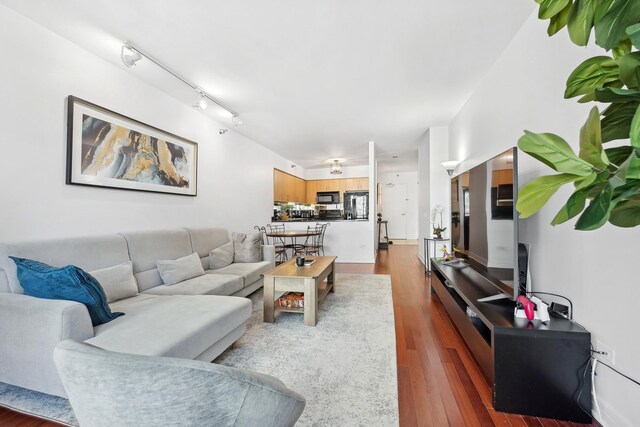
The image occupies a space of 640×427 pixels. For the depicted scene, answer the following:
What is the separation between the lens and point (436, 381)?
177cm

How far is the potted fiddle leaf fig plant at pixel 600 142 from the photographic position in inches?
20.5

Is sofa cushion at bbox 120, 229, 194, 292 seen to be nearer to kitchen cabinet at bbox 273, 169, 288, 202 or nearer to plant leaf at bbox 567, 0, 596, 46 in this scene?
plant leaf at bbox 567, 0, 596, 46

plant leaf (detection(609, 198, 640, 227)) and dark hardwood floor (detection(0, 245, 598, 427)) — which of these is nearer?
plant leaf (detection(609, 198, 640, 227))

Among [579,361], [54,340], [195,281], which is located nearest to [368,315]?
[579,361]

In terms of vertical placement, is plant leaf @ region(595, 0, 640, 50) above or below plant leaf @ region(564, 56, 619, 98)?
above

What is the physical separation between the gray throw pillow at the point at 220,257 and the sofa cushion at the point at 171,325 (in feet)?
4.10

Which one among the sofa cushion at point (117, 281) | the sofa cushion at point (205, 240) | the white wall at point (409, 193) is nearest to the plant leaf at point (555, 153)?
the sofa cushion at point (117, 281)

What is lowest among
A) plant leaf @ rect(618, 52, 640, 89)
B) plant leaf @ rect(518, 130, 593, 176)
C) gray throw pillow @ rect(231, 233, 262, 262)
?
gray throw pillow @ rect(231, 233, 262, 262)

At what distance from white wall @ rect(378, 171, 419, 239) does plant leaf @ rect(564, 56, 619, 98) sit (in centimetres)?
923

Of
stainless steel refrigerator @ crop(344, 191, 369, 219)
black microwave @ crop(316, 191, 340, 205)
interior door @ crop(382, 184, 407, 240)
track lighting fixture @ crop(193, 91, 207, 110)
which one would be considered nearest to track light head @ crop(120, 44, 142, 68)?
track lighting fixture @ crop(193, 91, 207, 110)

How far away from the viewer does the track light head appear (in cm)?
236

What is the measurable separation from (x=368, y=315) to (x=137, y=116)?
346 centimetres

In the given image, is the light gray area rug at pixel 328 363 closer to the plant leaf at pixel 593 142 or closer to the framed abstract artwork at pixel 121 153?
the plant leaf at pixel 593 142

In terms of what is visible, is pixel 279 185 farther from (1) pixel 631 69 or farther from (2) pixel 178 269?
(1) pixel 631 69
